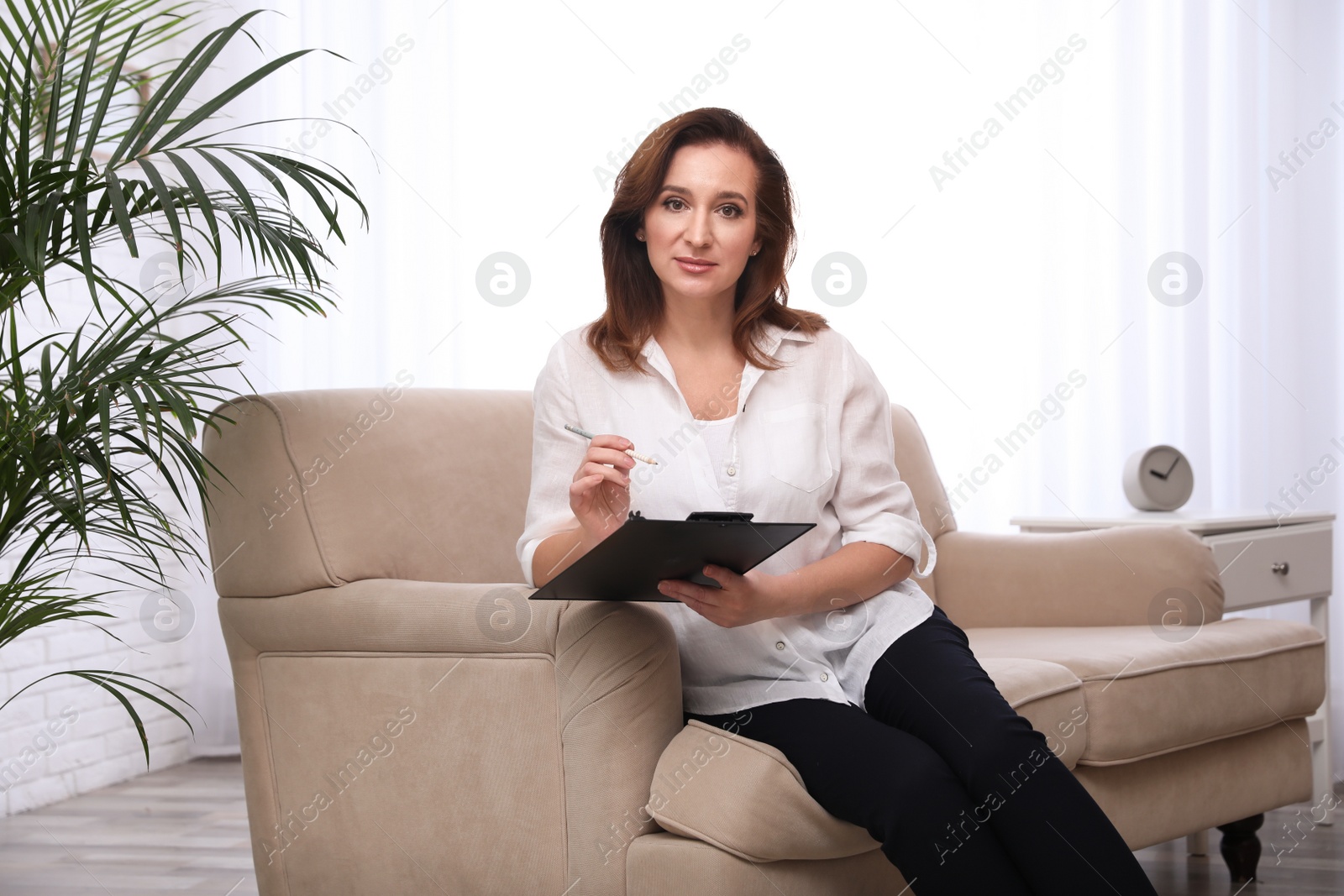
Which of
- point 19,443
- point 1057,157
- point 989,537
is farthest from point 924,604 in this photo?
point 1057,157

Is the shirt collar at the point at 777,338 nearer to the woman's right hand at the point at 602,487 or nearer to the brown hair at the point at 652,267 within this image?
the brown hair at the point at 652,267

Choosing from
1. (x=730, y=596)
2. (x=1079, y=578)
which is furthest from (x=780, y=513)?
(x=1079, y=578)

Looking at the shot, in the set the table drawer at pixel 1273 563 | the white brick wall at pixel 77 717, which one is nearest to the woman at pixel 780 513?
the table drawer at pixel 1273 563

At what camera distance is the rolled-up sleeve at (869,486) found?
1.57 m

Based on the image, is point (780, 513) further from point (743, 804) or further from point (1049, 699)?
point (1049, 699)

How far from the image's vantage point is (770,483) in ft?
5.09

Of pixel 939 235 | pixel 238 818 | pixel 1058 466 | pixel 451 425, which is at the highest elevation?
pixel 939 235

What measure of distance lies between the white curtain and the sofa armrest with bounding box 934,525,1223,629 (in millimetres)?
942

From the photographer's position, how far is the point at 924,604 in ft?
5.14

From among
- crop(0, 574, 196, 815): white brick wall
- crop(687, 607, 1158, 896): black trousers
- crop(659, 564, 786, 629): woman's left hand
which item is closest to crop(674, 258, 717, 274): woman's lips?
crop(659, 564, 786, 629): woman's left hand

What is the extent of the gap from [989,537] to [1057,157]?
1389 millimetres

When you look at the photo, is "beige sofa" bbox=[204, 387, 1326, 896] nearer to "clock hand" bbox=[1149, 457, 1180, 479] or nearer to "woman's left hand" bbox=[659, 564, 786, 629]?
"woman's left hand" bbox=[659, 564, 786, 629]

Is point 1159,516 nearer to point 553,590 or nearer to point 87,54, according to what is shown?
point 553,590

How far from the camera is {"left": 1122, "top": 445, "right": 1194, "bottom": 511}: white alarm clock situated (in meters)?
2.71
